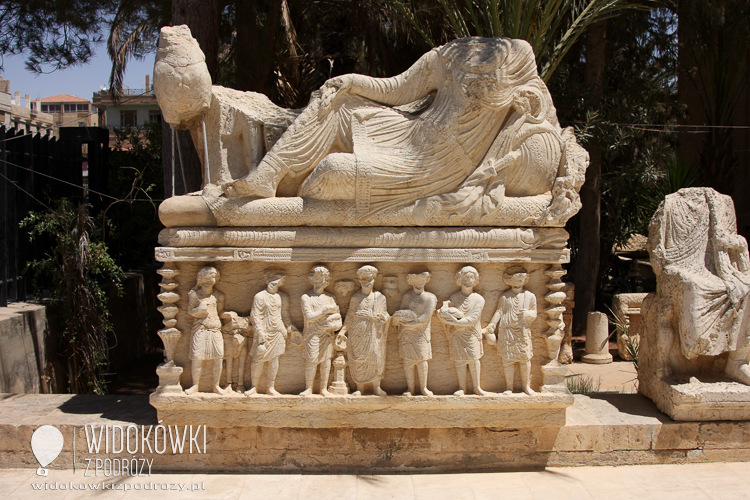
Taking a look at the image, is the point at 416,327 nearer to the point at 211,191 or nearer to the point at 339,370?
the point at 339,370

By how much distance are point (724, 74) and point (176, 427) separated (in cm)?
753

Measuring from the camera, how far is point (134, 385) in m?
6.12

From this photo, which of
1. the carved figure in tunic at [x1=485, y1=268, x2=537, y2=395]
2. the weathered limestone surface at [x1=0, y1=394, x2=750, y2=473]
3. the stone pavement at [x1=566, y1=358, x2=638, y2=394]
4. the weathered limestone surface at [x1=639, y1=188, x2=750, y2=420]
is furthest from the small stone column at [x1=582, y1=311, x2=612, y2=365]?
the carved figure in tunic at [x1=485, y1=268, x2=537, y2=395]

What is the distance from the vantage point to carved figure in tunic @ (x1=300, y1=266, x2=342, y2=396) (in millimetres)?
3764

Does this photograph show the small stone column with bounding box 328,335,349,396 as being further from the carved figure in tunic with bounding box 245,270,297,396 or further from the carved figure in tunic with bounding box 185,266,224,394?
the carved figure in tunic with bounding box 185,266,224,394

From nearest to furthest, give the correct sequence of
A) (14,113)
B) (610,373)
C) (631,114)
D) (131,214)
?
(131,214) → (610,373) → (631,114) → (14,113)

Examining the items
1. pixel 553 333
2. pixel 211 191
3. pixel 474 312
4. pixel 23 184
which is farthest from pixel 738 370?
pixel 23 184

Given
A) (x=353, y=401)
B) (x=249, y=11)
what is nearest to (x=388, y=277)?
(x=353, y=401)

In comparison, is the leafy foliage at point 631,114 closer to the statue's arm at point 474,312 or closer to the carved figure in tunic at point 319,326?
the statue's arm at point 474,312

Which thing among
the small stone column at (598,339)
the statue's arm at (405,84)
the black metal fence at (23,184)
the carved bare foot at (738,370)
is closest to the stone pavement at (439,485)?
the carved bare foot at (738,370)

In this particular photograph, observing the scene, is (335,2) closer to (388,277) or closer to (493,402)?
(388,277)

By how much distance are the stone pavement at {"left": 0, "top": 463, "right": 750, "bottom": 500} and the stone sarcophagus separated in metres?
0.34

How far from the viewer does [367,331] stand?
12.4 ft

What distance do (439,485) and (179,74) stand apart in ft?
9.87
